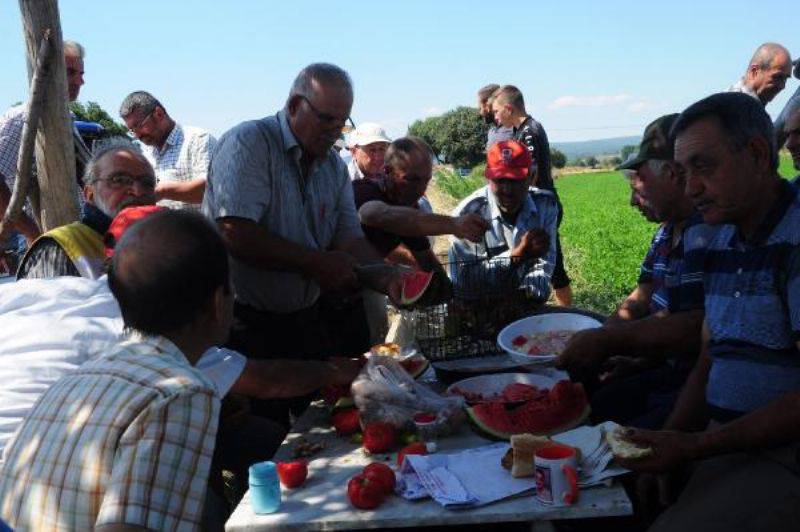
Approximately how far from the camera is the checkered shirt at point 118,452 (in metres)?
1.66

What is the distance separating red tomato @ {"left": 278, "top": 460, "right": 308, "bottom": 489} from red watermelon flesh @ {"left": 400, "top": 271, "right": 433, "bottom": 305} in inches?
43.8

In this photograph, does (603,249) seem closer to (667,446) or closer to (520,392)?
(520,392)

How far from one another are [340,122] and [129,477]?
2659 millimetres

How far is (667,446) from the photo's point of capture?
230cm

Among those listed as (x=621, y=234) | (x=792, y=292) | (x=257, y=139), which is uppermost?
(x=257, y=139)

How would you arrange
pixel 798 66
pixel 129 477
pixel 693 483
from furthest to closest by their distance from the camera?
pixel 798 66, pixel 693 483, pixel 129 477

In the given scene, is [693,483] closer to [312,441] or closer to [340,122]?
[312,441]

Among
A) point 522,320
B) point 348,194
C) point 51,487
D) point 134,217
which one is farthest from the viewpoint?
point 348,194

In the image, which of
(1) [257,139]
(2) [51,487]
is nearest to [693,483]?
(2) [51,487]

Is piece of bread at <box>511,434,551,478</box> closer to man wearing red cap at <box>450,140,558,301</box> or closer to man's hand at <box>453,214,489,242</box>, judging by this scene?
→ man's hand at <box>453,214,489,242</box>

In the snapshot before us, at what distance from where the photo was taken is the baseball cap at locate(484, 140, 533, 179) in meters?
4.89

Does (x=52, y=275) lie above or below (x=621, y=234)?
above

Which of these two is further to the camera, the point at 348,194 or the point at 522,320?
the point at 348,194

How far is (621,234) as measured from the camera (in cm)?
1844
